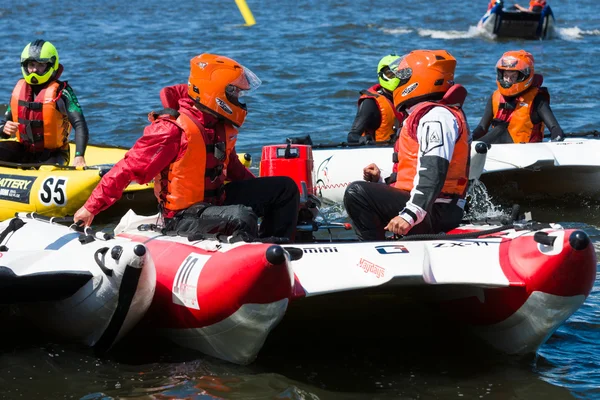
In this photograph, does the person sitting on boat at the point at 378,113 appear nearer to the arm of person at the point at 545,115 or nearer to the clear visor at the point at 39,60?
the arm of person at the point at 545,115

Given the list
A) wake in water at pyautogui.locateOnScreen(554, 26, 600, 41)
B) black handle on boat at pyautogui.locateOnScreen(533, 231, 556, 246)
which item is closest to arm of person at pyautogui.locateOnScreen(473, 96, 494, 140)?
black handle on boat at pyautogui.locateOnScreen(533, 231, 556, 246)

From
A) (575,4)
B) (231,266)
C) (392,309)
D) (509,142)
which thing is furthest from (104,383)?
(575,4)

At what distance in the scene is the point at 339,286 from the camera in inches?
177

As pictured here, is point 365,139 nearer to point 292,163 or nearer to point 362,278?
point 292,163

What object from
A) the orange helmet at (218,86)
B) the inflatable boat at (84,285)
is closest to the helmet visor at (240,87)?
the orange helmet at (218,86)

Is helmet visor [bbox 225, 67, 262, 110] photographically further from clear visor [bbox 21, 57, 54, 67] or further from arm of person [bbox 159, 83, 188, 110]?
clear visor [bbox 21, 57, 54, 67]

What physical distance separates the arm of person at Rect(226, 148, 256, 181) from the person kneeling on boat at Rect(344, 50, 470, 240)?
76cm

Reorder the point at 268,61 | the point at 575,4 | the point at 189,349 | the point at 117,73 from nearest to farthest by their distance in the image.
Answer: the point at 189,349 < the point at 117,73 < the point at 268,61 < the point at 575,4

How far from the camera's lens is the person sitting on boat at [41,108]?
8.49 meters

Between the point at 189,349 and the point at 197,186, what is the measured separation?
86cm

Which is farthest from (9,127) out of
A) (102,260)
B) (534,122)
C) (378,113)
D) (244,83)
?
(534,122)

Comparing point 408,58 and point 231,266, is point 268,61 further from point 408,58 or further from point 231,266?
point 231,266

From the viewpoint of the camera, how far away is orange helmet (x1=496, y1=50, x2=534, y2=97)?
906cm

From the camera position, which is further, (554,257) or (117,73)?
(117,73)
